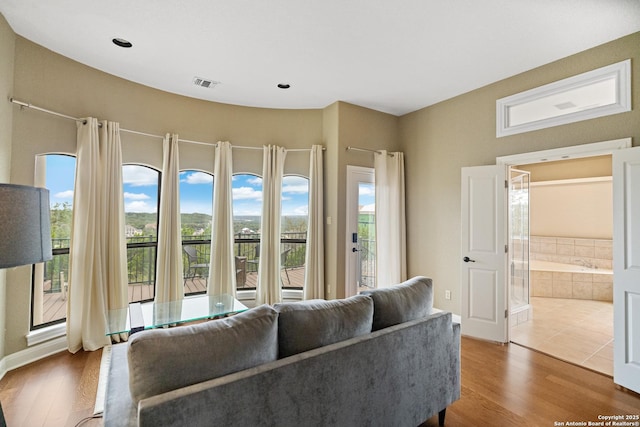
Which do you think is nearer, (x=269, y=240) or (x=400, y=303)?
(x=400, y=303)

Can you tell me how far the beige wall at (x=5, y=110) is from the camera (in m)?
2.64

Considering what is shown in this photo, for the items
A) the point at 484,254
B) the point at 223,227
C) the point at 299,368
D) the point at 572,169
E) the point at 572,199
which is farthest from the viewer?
the point at 572,199

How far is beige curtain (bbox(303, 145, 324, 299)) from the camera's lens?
4.48 meters

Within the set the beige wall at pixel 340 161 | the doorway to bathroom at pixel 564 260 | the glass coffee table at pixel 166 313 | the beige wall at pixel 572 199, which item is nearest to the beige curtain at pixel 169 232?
the glass coffee table at pixel 166 313

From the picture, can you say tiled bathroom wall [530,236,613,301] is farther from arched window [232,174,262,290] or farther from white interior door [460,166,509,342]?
arched window [232,174,262,290]

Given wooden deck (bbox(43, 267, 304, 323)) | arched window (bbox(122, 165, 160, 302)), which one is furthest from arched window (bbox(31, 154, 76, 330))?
arched window (bbox(122, 165, 160, 302))

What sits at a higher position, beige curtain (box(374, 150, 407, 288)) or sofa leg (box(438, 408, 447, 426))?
beige curtain (box(374, 150, 407, 288))

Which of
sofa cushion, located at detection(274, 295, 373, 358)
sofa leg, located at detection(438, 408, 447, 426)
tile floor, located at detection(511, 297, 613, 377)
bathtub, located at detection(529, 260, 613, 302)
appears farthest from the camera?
bathtub, located at detection(529, 260, 613, 302)

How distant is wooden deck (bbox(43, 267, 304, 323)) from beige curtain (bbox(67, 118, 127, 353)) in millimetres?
346

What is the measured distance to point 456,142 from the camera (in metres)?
4.19

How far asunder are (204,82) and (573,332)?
5.63 m

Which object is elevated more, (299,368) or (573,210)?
(573,210)

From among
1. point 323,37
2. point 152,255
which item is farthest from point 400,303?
point 152,255

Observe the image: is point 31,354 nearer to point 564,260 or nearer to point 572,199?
point 564,260
